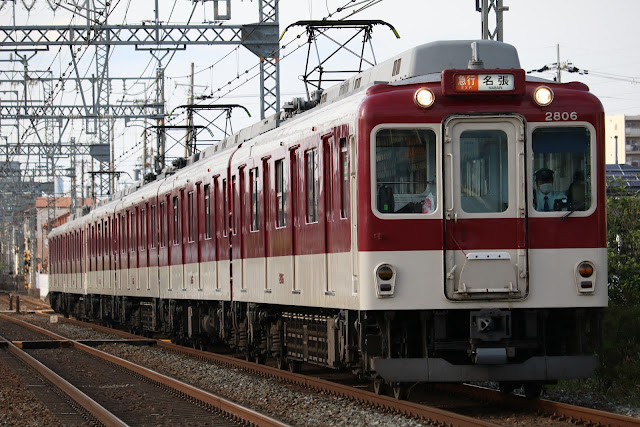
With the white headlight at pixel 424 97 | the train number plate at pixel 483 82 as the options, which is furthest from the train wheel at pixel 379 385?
the train number plate at pixel 483 82

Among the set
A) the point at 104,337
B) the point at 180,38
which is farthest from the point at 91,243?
the point at 180,38

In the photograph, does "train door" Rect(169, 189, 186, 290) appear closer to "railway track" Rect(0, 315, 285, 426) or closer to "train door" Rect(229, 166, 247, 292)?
"railway track" Rect(0, 315, 285, 426)

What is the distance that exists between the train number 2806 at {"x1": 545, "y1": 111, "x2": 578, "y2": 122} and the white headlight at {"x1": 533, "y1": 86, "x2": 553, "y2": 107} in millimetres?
100

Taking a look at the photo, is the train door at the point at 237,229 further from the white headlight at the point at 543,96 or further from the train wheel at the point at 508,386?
the white headlight at the point at 543,96

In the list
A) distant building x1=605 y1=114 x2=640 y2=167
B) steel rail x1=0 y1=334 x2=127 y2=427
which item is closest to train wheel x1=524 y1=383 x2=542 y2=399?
steel rail x1=0 y1=334 x2=127 y2=427

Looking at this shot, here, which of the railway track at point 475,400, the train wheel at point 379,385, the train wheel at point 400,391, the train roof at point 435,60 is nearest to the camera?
the railway track at point 475,400

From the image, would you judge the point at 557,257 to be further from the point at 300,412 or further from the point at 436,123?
the point at 300,412

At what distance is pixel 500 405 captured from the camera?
11.4 metres

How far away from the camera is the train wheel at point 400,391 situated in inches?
445

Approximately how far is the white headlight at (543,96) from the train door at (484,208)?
0.27 metres

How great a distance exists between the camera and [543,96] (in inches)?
425

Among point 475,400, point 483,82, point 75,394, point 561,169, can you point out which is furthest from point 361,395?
point 75,394

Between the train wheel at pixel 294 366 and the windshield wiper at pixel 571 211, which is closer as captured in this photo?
the windshield wiper at pixel 571 211

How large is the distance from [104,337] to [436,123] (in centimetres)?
1792
